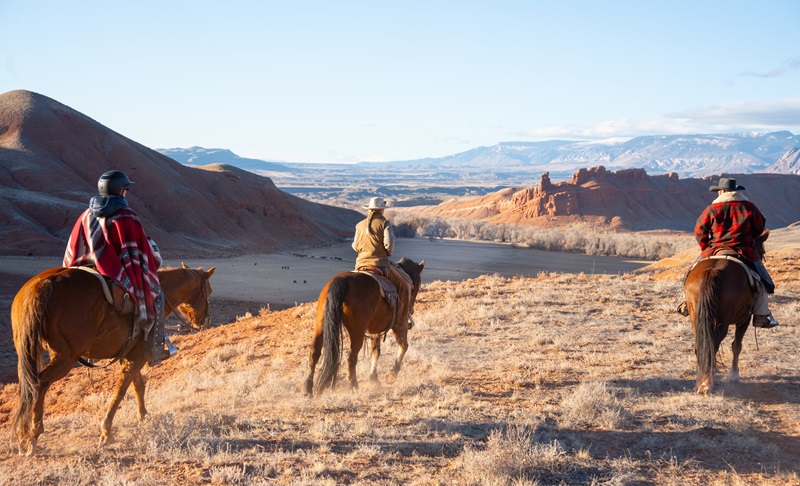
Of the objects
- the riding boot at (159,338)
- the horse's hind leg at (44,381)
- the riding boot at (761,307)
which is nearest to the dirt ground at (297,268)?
the riding boot at (159,338)

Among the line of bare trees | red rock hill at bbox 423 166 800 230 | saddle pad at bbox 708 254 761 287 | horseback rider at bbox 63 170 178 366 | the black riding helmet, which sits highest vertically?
the black riding helmet

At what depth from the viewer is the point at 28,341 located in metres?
5.88

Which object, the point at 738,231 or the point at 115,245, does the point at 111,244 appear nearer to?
the point at 115,245

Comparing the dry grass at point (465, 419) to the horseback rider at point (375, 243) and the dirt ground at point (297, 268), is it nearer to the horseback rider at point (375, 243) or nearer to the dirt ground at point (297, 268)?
the horseback rider at point (375, 243)

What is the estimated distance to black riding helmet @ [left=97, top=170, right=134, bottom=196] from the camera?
21.9ft

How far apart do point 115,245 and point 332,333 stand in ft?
8.86

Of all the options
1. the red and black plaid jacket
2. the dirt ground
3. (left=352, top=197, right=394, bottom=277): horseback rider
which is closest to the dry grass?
(left=352, top=197, right=394, bottom=277): horseback rider

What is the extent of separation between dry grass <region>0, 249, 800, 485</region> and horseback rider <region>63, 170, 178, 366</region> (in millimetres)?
1385

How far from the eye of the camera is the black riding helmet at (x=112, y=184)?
21.9ft

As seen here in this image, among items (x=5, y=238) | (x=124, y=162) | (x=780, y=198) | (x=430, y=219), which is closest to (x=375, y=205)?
(x=5, y=238)

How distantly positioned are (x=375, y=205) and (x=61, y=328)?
4.22 metres

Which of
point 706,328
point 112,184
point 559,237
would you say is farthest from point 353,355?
point 559,237

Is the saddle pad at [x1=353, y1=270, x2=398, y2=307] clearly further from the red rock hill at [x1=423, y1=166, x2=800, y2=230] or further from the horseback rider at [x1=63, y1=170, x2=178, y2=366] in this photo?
the red rock hill at [x1=423, y1=166, x2=800, y2=230]

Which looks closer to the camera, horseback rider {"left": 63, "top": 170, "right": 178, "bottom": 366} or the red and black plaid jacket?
horseback rider {"left": 63, "top": 170, "right": 178, "bottom": 366}
